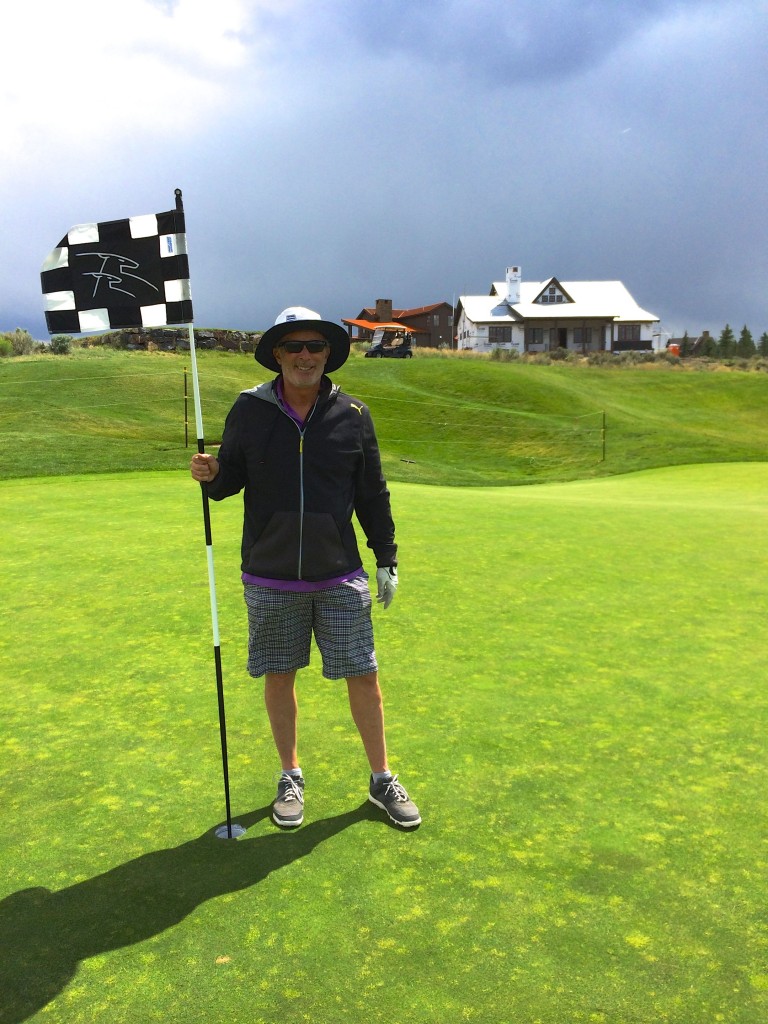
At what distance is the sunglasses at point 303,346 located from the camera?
3.85m

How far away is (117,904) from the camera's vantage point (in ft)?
10.1

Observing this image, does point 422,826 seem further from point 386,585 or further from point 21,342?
point 21,342

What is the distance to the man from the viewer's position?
3873mm

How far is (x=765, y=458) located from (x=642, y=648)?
948 inches

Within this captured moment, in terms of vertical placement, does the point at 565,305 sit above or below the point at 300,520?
above

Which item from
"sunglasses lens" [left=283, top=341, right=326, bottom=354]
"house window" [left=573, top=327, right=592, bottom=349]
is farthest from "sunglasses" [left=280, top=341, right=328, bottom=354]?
"house window" [left=573, top=327, right=592, bottom=349]

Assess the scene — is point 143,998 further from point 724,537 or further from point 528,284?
point 528,284

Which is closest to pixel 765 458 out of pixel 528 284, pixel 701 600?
pixel 701 600

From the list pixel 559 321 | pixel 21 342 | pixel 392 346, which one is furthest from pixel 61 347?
pixel 559 321

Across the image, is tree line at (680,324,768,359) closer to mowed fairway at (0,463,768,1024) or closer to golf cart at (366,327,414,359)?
golf cart at (366,327,414,359)

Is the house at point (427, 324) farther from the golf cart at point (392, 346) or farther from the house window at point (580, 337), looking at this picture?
the golf cart at point (392, 346)

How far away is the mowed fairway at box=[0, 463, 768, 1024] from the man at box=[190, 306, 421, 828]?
41 cm

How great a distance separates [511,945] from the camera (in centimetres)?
283

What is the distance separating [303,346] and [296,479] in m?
0.58
